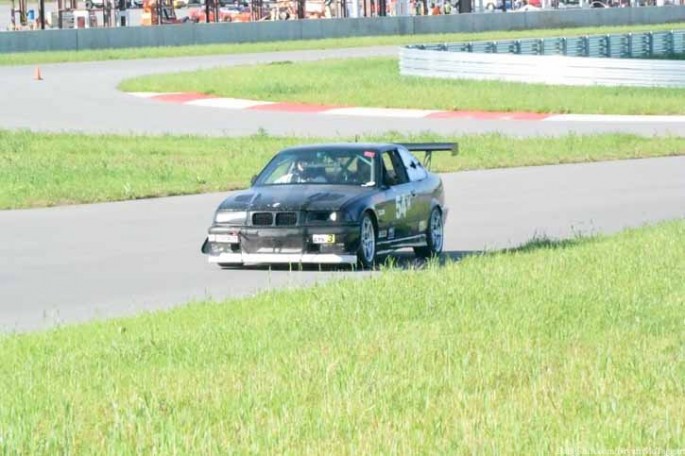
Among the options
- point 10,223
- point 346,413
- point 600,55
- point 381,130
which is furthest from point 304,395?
point 600,55

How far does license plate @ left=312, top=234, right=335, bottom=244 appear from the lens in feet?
50.8

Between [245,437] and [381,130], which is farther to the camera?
[381,130]

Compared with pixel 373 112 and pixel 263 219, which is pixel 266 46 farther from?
pixel 263 219

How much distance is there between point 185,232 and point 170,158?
960 cm

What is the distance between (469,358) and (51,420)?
103 inches

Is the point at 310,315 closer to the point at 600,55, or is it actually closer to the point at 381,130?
the point at 381,130

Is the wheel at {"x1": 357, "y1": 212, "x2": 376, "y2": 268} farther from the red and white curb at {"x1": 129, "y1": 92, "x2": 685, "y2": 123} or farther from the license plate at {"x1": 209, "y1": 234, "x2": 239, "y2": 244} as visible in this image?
the red and white curb at {"x1": 129, "y1": 92, "x2": 685, "y2": 123}

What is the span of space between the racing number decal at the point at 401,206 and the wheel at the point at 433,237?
42 centimetres

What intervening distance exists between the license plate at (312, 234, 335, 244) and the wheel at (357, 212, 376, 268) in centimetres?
28

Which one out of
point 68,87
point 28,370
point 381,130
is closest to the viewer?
point 28,370

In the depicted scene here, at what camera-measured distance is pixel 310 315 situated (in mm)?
11445

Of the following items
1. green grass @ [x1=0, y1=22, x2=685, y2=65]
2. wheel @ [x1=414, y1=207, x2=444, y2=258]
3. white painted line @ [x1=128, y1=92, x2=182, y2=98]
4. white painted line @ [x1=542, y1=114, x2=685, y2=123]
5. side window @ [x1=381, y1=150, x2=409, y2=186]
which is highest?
side window @ [x1=381, y1=150, x2=409, y2=186]

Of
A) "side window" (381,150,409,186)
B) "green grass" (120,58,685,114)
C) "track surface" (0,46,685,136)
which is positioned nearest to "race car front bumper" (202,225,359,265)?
"side window" (381,150,409,186)

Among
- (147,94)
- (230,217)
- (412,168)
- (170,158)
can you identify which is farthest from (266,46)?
(230,217)
